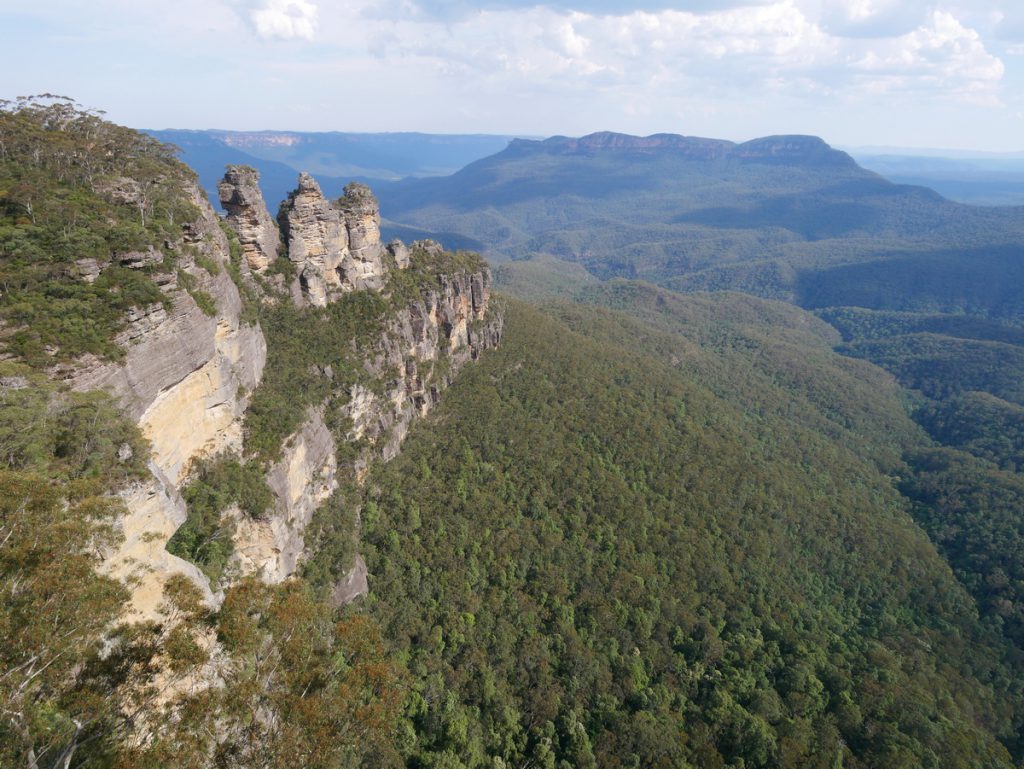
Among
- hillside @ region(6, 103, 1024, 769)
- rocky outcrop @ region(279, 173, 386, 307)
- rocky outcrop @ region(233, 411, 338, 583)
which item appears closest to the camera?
hillside @ region(6, 103, 1024, 769)

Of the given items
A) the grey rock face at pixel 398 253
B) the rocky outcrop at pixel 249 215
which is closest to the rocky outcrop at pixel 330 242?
the rocky outcrop at pixel 249 215

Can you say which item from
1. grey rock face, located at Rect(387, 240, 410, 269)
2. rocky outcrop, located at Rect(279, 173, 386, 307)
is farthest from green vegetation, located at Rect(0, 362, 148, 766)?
grey rock face, located at Rect(387, 240, 410, 269)

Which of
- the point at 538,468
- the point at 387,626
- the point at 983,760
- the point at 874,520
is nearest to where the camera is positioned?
the point at 387,626

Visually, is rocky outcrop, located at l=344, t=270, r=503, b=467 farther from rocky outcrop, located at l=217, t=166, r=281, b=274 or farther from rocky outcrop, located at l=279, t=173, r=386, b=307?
rocky outcrop, located at l=217, t=166, r=281, b=274

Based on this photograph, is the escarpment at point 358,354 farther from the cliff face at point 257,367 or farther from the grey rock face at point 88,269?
the grey rock face at point 88,269

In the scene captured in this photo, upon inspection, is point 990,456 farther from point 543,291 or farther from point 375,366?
point 543,291

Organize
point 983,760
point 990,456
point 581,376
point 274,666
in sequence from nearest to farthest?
1. point 274,666
2. point 983,760
3. point 581,376
4. point 990,456

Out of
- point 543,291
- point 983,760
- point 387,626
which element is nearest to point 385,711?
point 387,626
